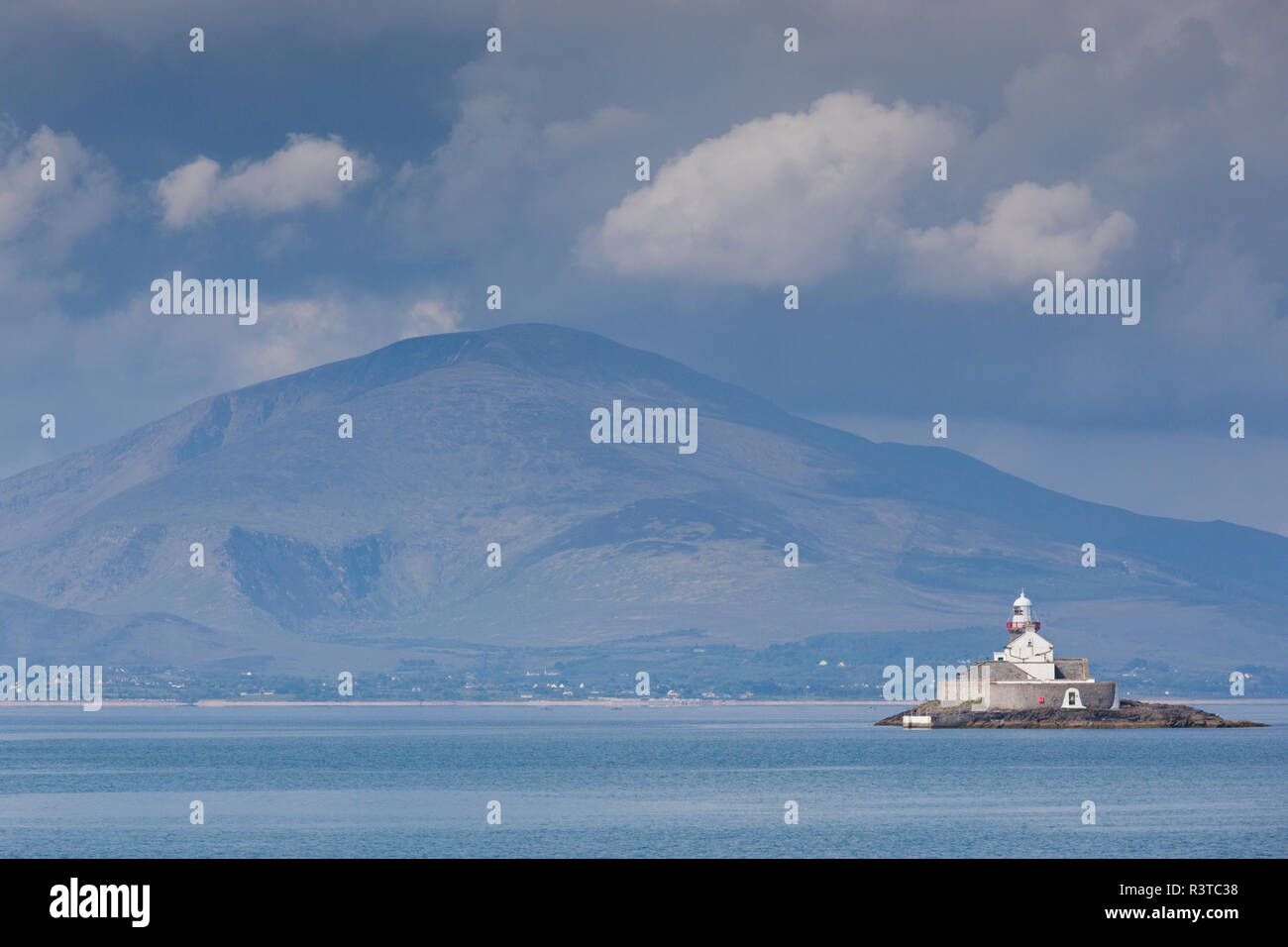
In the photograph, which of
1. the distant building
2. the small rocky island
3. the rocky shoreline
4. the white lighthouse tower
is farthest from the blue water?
the white lighthouse tower

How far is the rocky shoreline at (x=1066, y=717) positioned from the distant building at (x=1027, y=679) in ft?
2.24

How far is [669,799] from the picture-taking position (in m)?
91.6

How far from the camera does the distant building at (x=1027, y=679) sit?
533 ft

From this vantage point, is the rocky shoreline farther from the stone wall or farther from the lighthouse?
the lighthouse

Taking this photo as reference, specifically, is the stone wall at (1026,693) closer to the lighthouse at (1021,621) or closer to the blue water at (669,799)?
the lighthouse at (1021,621)

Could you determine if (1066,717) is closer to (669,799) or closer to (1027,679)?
(1027,679)

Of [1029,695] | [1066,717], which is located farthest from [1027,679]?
[1066,717]

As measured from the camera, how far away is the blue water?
69.4 meters

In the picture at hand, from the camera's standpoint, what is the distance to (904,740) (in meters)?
162
